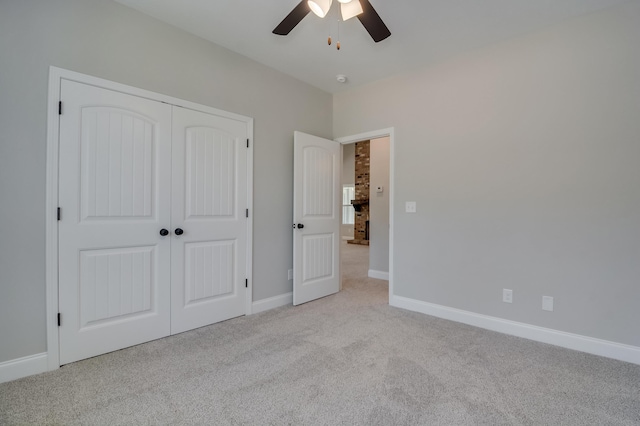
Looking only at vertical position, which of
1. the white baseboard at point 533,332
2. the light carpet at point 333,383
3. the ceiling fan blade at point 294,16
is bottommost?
the light carpet at point 333,383

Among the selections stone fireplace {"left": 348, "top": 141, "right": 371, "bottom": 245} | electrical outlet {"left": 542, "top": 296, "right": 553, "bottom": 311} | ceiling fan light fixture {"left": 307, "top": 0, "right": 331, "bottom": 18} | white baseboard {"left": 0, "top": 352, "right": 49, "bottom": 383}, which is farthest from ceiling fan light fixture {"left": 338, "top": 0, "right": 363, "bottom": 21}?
stone fireplace {"left": 348, "top": 141, "right": 371, "bottom": 245}

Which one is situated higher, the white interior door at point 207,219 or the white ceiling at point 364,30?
the white ceiling at point 364,30

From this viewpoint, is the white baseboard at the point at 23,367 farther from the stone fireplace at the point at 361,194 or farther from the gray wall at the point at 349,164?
the gray wall at the point at 349,164

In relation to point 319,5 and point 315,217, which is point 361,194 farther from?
point 319,5

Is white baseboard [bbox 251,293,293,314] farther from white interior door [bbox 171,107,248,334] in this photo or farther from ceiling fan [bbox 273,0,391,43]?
ceiling fan [bbox 273,0,391,43]

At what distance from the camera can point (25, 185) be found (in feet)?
6.33

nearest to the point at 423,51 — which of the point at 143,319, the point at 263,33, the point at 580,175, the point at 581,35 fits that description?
the point at 581,35

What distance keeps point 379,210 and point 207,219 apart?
3.09m

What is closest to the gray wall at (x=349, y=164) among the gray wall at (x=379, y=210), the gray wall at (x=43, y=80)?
the gray wall at (x=379, y=210)

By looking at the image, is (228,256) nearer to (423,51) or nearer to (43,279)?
(43,279)

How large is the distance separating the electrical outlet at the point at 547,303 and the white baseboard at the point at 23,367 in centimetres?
385

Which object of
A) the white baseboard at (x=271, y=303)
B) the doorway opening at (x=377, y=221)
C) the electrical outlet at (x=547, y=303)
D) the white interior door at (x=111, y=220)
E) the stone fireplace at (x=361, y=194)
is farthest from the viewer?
the stone fireplace at (x=361, y=194)

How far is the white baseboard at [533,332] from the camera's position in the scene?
222cm

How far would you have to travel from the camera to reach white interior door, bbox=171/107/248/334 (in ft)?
8.58
